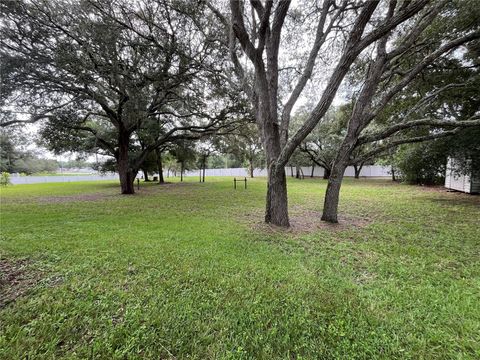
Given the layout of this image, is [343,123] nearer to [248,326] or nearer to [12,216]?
[248,326]

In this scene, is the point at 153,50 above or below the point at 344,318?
above

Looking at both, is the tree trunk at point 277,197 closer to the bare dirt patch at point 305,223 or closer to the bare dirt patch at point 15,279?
the bare dirt patch at point 305,223

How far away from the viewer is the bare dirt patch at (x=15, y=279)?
2.02m

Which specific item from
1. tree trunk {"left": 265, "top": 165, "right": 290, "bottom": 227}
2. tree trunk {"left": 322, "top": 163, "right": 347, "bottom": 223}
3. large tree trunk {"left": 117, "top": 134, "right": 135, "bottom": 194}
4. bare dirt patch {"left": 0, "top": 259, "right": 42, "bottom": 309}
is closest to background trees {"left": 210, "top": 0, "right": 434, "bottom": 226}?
tree trunk {"left": 265, "top": 165, "right": 290, "bottom": 227}

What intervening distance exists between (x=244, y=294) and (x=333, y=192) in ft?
11.3

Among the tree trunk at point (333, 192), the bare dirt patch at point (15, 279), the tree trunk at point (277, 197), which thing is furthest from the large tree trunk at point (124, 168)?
the tree trunk at point (333, 192)

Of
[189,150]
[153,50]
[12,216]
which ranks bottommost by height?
[12,216]

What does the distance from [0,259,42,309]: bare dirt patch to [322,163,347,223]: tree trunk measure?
16.5ft

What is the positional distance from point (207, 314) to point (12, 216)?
22.4 ft

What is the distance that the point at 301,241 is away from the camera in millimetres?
3559

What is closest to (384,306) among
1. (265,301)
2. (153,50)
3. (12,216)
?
(265,301)

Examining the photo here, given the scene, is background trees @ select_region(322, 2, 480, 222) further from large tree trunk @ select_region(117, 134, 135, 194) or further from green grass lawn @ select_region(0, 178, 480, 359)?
large tree trunk @ select_region(117, 134, 135, 194)

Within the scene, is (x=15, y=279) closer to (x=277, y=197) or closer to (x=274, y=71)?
(x=277, y=197)

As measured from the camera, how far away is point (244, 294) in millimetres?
2027
